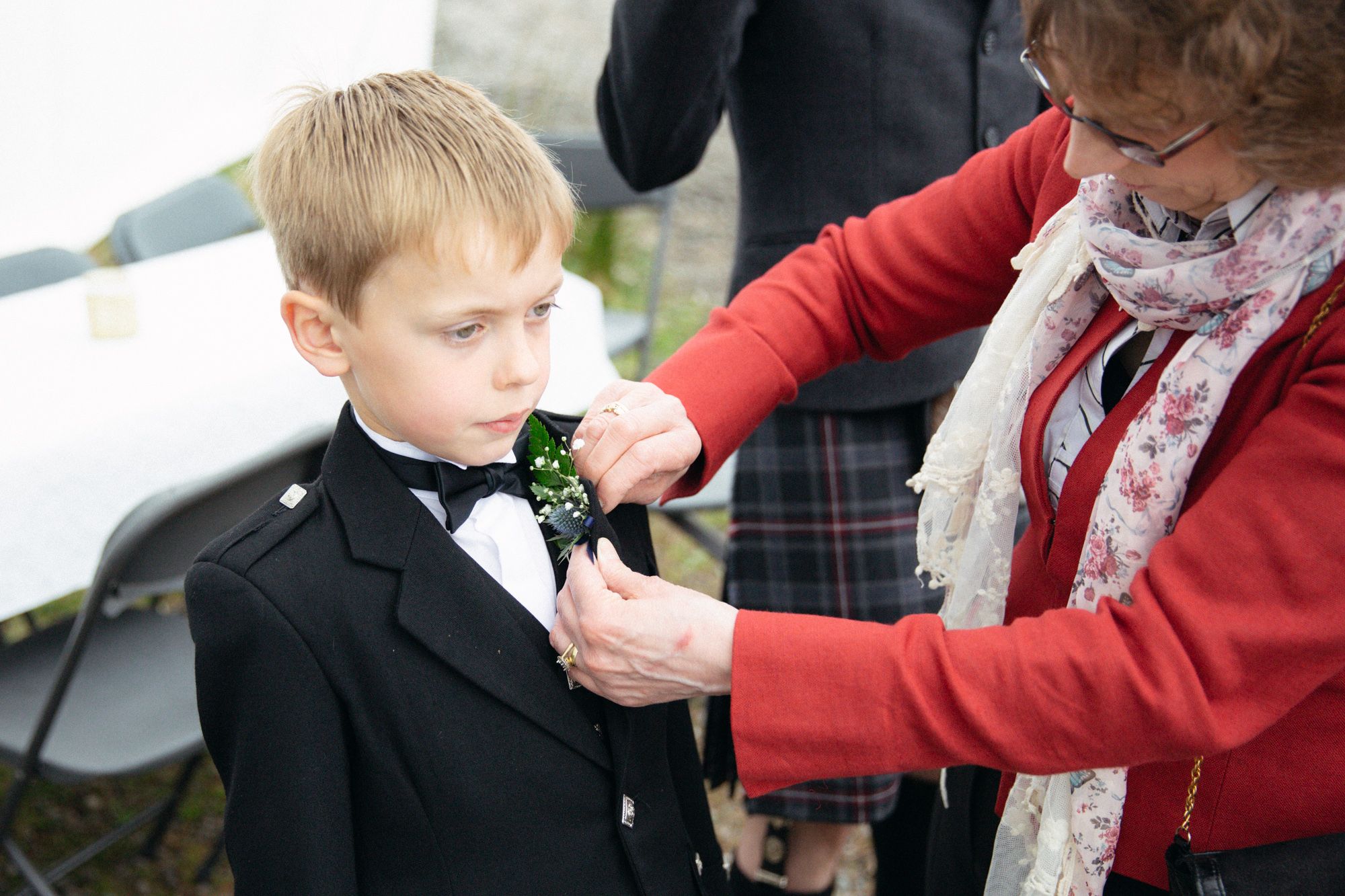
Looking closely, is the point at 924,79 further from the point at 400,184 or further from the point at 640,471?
the point at 400,184

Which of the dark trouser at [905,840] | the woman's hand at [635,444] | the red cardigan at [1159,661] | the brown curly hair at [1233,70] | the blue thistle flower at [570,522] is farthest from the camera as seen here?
the dark trouser at [905,840]

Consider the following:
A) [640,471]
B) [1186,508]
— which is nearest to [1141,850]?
[1186,508]

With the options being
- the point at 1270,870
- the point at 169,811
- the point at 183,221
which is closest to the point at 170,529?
the point at 169,811

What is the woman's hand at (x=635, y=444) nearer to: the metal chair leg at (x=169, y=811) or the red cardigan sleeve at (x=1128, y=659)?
the red cardigan sleeve at (x=1128, y=659)

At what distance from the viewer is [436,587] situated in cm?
118

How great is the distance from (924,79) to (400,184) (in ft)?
3.79

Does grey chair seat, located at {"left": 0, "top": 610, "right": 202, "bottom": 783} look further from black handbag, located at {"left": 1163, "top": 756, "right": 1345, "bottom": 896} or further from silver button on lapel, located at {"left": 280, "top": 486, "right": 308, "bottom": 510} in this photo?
black handbag, located at {"left": 1163, "top": 756, "right": 1345, "bottom": 896}

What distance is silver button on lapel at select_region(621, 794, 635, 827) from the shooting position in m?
1.28

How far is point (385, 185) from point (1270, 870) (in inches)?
45.6

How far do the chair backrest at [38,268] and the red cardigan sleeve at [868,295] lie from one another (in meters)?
2.61

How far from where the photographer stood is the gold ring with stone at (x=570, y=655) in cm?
120

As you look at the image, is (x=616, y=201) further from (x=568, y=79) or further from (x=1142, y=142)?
(x=568, y=79)

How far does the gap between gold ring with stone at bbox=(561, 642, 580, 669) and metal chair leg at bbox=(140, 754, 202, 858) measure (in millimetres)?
1705

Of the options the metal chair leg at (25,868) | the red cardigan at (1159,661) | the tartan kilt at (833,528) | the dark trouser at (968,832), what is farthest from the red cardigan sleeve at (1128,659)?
the metal chair leg at (25,868)
